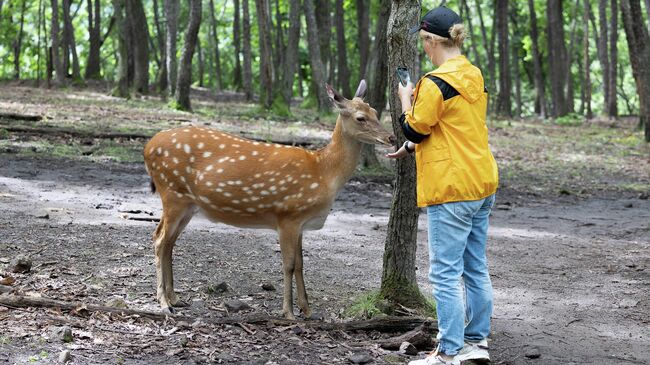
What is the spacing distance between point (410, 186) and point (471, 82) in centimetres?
145

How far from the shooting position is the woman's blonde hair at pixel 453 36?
506 cm

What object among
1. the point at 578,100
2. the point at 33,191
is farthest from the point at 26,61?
the point at 33,191

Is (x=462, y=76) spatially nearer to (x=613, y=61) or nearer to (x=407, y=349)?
(x=407, y=349)

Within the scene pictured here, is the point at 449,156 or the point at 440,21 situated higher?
the point at 440,21

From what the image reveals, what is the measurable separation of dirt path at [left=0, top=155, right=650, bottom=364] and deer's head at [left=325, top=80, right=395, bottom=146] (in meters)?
1.49

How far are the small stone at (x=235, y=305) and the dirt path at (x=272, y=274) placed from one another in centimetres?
10

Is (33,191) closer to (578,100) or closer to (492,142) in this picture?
(492,142)

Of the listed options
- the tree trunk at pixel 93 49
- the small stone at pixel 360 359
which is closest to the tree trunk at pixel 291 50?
the tree trunk at pixel 93 49

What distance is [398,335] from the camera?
20.2 feet

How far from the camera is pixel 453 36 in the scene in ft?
16.7

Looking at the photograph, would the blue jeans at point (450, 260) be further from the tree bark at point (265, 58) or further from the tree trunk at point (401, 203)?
the tree bark at point (265, 58)

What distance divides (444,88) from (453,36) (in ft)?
1.15

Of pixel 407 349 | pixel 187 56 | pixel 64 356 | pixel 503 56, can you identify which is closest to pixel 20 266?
pixel 64 356

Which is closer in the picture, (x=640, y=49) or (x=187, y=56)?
(x=640, y=49)
